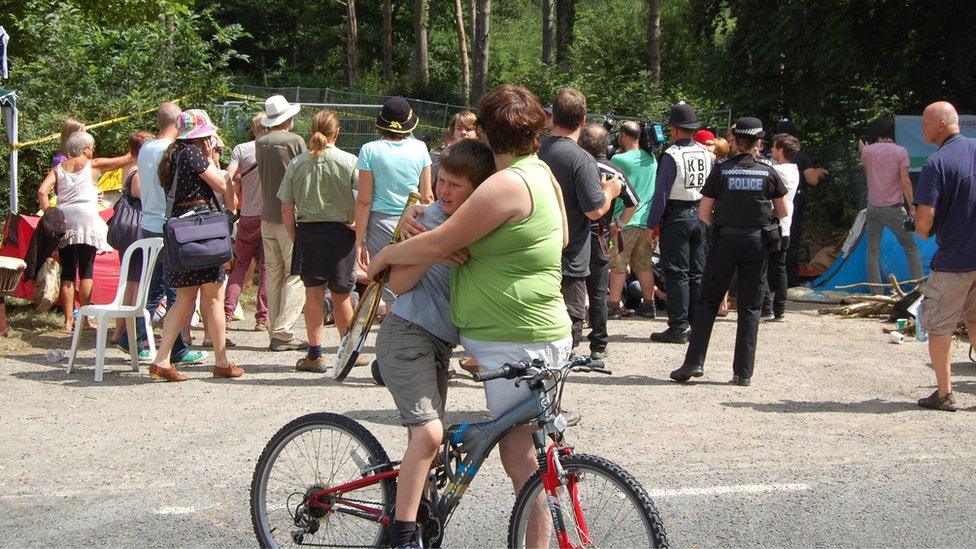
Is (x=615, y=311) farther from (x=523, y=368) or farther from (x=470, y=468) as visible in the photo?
(x=523, y=368)

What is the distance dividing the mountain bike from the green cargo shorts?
0.54 feet

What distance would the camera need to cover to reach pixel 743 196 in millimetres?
7879

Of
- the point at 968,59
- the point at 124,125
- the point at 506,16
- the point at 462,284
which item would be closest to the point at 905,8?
the point at 968,59

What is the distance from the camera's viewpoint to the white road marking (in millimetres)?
5508

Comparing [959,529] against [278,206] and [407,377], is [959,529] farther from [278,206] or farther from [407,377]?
[278,206]

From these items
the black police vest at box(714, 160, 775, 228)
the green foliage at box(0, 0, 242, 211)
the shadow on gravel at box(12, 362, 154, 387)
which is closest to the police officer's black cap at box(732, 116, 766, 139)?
the black police vest at box(714, 160, 775, 228)

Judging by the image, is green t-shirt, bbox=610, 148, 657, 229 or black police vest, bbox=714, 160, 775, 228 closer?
black police vest, bbox=714, 160, 775, 228

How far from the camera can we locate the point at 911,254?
12023 mm

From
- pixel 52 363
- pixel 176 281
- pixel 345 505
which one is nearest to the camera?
pixel 345 505

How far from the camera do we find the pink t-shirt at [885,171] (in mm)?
11953

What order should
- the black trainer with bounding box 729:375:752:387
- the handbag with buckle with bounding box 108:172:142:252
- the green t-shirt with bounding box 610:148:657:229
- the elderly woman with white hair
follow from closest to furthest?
the black trainer with bounding box 729:375:752:387, the handbag with buckle with bounding box 108:172:142:252, the elderly woman with white hair, the green t-shirt with bounding box 610:148:657:229

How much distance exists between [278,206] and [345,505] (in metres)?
5.25

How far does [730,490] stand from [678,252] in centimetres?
449

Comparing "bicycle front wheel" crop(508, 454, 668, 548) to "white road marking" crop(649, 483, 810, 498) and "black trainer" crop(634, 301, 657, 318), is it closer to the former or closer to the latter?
"white road marking" crop(649, 483, 810, 498)
